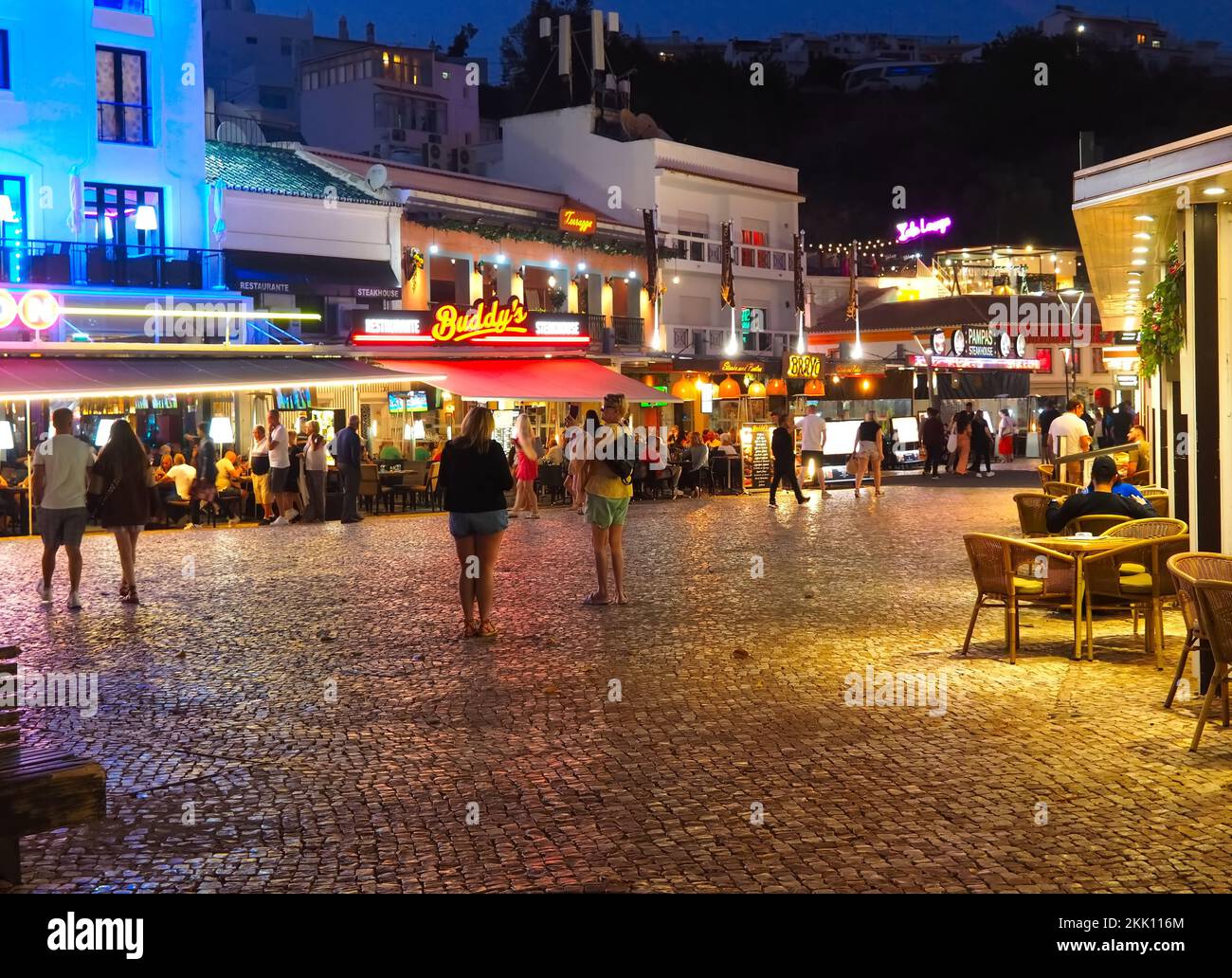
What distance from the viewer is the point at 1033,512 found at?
13.0 m

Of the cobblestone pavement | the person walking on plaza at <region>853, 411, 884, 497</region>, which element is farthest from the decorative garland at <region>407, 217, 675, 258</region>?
the cobblestone pavement

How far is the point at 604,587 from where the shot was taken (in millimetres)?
12367

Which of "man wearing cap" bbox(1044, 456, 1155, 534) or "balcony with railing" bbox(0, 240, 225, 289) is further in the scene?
"balcony with railing" bbox(0, 240, 225, 289)

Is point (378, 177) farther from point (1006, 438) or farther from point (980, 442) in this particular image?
point (1006, 438)

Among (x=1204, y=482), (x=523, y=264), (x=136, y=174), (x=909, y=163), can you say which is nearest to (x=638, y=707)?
(x=1204, y=482)

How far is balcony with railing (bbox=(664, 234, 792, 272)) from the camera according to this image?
44.2 m

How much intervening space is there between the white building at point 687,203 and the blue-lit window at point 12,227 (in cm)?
1983

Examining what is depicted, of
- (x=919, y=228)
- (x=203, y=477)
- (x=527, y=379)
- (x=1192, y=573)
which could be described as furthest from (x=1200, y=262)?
(x=919, y=228)

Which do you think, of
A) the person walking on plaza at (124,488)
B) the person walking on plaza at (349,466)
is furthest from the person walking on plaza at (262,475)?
the person walking on plaza at (124,488)

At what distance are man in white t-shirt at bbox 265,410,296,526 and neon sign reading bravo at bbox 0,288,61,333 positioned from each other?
3774 millimetres

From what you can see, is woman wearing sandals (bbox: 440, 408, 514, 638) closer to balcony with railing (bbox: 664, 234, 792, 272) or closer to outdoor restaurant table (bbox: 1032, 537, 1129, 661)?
outdoor restaurant table (bbox: 1032, 537, 1129, 661)

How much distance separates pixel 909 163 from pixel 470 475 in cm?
5976

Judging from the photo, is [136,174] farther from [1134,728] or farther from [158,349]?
[1134,728]

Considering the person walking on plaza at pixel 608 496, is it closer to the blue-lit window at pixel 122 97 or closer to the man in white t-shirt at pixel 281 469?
the man in white t-shirt at pixel 281 469
